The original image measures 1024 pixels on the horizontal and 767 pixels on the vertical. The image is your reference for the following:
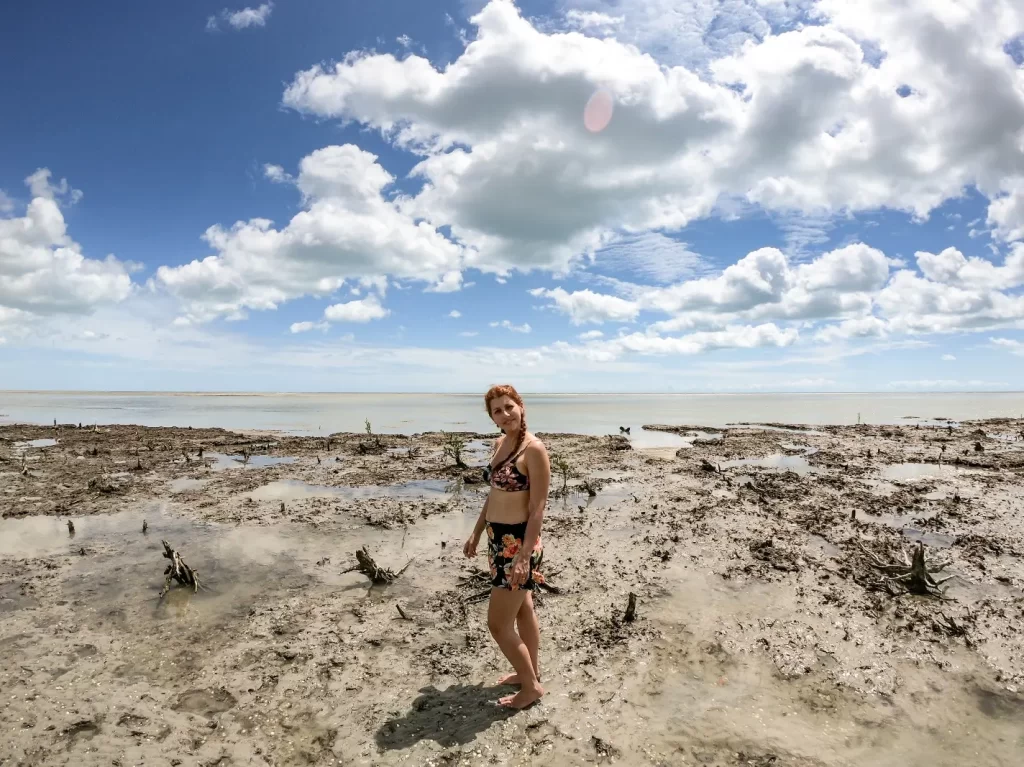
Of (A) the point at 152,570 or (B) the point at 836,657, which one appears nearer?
(B) the point at 836,657

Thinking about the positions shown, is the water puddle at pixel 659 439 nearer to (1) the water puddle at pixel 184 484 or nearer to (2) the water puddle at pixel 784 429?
(2) the water puddle at pixel 784 429

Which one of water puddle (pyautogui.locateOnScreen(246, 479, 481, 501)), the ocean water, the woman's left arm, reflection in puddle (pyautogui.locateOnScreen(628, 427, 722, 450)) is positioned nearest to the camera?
the woman's left arm

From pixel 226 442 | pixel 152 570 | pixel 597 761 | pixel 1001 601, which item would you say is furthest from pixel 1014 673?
pixel 226 442

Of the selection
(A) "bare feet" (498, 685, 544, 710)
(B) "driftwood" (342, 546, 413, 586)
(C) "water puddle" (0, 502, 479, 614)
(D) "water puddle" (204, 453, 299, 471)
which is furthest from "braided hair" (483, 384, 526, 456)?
(D) "water puddle" (204, 453, 299, 471)

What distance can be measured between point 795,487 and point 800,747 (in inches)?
447

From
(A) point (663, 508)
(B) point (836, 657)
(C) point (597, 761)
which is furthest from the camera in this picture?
(A) point (663, 508)

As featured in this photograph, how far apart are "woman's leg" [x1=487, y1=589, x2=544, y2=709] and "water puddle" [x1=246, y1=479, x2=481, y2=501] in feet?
30.6

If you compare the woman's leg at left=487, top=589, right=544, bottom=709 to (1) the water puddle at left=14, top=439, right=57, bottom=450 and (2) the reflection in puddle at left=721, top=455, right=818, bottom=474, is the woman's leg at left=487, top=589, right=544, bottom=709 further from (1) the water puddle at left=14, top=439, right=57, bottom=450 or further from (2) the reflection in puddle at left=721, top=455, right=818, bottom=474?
(1) the water puddle at left=14, top=439, right=57, bottom=450

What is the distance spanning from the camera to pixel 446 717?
15.4 ft

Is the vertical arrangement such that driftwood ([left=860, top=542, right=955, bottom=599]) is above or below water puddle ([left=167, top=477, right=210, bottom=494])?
above

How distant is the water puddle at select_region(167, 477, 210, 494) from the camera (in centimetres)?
1440

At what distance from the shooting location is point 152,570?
27.2ft

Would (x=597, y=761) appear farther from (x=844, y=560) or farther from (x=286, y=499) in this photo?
(x=286, y=499)

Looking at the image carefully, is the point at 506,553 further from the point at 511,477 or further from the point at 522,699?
the point at 522,699
